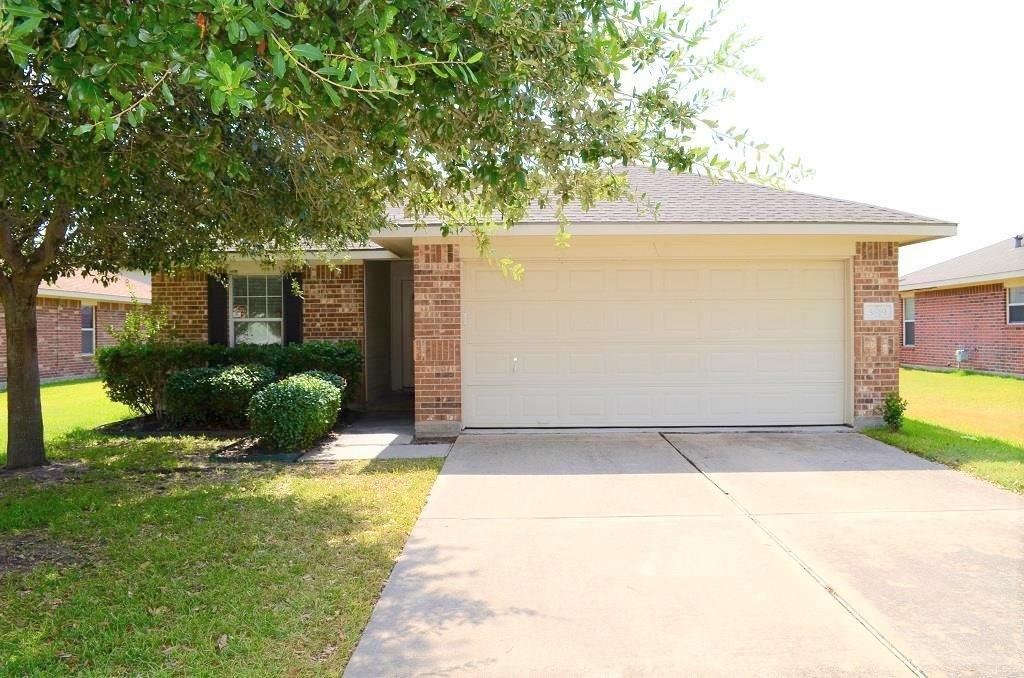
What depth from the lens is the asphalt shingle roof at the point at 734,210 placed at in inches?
359

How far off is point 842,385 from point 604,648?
7.53m

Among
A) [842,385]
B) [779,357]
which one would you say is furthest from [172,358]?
[842,385]

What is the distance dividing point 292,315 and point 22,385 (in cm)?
503

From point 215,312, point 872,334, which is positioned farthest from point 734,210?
point 215,312

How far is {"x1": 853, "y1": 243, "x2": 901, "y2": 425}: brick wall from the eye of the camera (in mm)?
A: 9578

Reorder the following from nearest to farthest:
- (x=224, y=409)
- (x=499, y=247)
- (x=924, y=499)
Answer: (x=924, y=499) → (x=499, y=247) → (x=224, y=409)

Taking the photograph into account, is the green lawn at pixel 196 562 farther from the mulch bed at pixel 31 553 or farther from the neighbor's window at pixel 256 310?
the neighbor's window at pixel 256 310

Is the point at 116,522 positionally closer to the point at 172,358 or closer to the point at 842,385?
the point at 172,358

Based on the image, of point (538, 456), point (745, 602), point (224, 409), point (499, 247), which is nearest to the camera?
point (745, 602)

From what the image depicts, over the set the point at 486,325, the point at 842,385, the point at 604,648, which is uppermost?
the point at 486,325

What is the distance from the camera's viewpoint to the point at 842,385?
9805 mm

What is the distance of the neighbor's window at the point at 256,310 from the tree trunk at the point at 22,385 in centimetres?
465

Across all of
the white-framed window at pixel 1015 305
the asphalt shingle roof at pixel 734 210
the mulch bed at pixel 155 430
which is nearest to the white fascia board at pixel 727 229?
the asphalt shingle roof at pixel 734 210

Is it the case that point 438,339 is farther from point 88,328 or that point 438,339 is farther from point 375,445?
point 88,328
